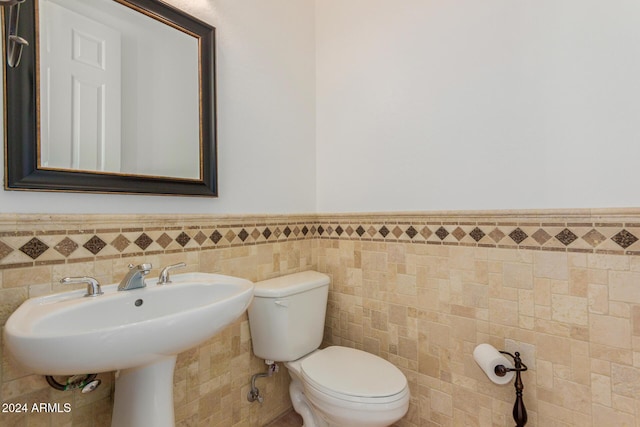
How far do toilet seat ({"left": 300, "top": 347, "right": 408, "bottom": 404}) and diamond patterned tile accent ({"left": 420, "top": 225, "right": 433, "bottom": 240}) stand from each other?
60 cm

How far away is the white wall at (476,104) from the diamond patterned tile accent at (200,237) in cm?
77

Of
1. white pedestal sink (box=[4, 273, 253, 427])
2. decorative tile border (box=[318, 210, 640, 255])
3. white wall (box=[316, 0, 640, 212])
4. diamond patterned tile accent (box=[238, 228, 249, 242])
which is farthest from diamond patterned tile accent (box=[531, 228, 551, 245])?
diamond patterned tile accent (box=[238, 228, 249, 242])

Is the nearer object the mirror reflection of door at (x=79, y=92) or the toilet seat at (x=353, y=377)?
the mirror reflection of door at (x=79, y=92)

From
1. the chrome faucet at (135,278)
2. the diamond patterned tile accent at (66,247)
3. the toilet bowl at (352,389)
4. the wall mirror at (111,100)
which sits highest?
the wall mirror at (111,100)

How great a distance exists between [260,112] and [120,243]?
0.89m

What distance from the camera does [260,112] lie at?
1562mm

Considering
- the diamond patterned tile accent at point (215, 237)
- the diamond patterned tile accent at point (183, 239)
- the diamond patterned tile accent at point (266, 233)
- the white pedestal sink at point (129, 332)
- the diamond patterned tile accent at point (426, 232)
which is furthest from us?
the diamond patterned tile accent at point (266, 233)

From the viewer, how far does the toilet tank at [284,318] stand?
139cm

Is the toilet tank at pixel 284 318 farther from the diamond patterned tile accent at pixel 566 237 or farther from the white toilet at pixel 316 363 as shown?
the diamond patterned tile accent at pixel 566 237

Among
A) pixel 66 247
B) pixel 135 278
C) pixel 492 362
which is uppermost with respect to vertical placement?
pixel 66 247

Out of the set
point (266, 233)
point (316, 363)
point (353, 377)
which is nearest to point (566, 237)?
point (353, 377)

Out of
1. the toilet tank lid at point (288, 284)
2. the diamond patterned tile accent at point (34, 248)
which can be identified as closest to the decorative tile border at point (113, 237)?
the diamond patterned tile accent at point (34, 248)

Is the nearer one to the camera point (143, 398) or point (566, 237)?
point (143, 398)

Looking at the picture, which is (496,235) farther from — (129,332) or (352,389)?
(129,332)
